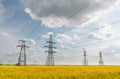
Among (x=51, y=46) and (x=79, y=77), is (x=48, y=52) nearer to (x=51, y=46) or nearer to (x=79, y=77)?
(x=51, y=46)

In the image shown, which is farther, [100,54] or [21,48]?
[100,54]

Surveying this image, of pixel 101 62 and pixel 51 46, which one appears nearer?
pixel 51 46

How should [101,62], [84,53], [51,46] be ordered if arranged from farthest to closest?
[84,53] < [101,62] < [51,46]

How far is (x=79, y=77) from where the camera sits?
17.2 m

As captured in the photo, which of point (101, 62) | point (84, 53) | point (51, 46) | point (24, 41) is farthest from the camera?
point (84, 53)

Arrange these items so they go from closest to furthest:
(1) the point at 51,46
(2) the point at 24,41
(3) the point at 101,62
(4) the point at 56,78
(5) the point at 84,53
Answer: (4) the point at 56,78, (1) the point at 51,46, (2) the point at 24,41, (3) the point at 101,62, (5) the point at 84,53

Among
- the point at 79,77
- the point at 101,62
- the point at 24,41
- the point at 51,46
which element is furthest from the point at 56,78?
the point at 101,62

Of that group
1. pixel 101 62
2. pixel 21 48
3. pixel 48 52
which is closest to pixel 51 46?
pixel 48 52

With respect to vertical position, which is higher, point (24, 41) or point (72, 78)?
point (24, 41)

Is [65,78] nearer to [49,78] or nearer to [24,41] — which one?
[49,78]

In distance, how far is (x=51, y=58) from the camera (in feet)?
283

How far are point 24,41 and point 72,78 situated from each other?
7688cm

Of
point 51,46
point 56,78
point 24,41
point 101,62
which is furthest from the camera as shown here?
point 101,62

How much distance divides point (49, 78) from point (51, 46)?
68.2 metres
